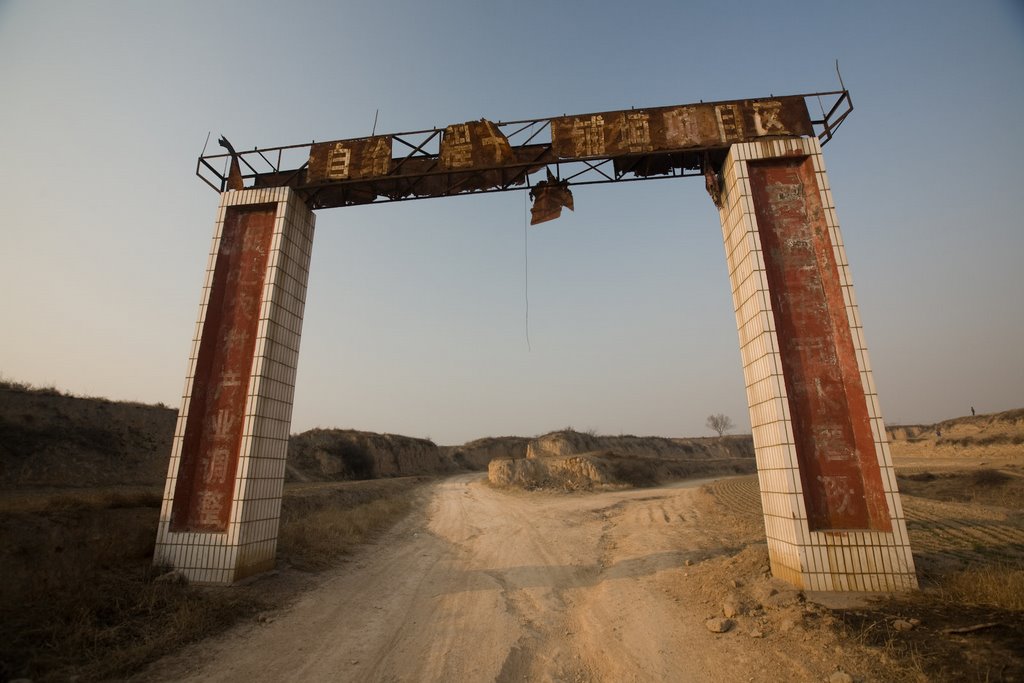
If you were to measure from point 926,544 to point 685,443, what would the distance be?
6918 centimetres

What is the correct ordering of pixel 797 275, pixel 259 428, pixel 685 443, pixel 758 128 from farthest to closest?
pixel 685 443 → pixel 758 128 → pixel 259 428 → pixel 797 275

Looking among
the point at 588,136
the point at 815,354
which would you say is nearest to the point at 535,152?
the point at 588,136

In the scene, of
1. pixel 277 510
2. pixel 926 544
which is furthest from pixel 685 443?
pixel 277 510

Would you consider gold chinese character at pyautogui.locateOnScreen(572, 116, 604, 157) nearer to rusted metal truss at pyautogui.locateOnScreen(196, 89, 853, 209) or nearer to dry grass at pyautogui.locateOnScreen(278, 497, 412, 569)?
rusted metal truss at pyautogui.locateOnScreen(196, 89, 853, 209)

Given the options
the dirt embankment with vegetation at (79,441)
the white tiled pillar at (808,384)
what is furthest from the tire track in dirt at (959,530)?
the dirt embankment with vegetation at (79,441)

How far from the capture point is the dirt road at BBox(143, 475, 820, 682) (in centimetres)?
578

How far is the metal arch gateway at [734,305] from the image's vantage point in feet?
27.3

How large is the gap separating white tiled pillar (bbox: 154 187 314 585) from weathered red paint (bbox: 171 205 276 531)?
2 centimetres

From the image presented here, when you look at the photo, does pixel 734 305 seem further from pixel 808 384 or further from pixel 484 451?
pixel 484 451

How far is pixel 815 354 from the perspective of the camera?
9.04m

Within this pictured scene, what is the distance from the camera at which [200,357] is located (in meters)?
10.6

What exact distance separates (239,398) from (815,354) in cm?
1310

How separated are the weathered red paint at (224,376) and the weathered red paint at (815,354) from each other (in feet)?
40.5

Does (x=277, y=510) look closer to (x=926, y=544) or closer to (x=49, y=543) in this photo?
(x=49, y=543)
